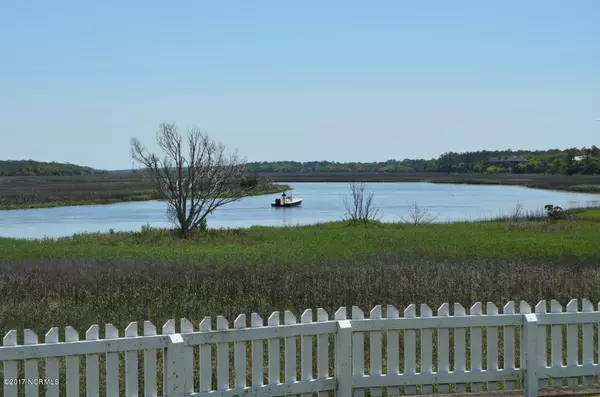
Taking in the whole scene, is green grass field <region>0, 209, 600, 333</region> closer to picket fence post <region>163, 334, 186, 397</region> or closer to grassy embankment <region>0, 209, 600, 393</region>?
grassy embankment <region>0, 209, 600, 393</region>

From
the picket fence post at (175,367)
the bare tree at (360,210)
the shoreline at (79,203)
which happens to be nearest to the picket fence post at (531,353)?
the picket fence post at (175,367)

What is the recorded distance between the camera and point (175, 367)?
7.50 meters

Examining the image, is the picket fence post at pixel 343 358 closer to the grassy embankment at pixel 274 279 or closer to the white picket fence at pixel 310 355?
the white picket fence at pixel 310 355

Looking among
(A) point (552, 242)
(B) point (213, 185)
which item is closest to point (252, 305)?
(A) point (552, 242)

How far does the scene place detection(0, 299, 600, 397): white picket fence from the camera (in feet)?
23.6

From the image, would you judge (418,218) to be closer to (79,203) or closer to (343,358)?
(343,358)

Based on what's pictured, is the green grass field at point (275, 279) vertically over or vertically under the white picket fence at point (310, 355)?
under

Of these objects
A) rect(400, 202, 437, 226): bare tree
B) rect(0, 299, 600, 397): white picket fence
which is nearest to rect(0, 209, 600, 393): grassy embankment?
rect(0, 299, 600, 397): white picket fence

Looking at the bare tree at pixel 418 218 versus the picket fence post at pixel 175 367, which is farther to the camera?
the bare tree at pixel 418 218

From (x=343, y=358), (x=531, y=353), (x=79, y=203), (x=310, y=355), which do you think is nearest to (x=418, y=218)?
(x=531, y=353)

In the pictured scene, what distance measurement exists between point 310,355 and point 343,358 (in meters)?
0.34

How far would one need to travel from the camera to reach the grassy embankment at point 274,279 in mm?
14148

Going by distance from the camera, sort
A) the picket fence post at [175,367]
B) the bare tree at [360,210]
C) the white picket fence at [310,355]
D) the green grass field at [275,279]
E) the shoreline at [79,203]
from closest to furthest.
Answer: the white picket fence at [310,355], the picket fence post at [175,367], the green grass field at [275,279], the bare tree at [360,210], the shoreline at [79,203]

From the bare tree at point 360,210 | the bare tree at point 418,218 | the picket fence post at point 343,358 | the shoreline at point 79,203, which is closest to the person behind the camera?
the picket fence post at point 343,358
